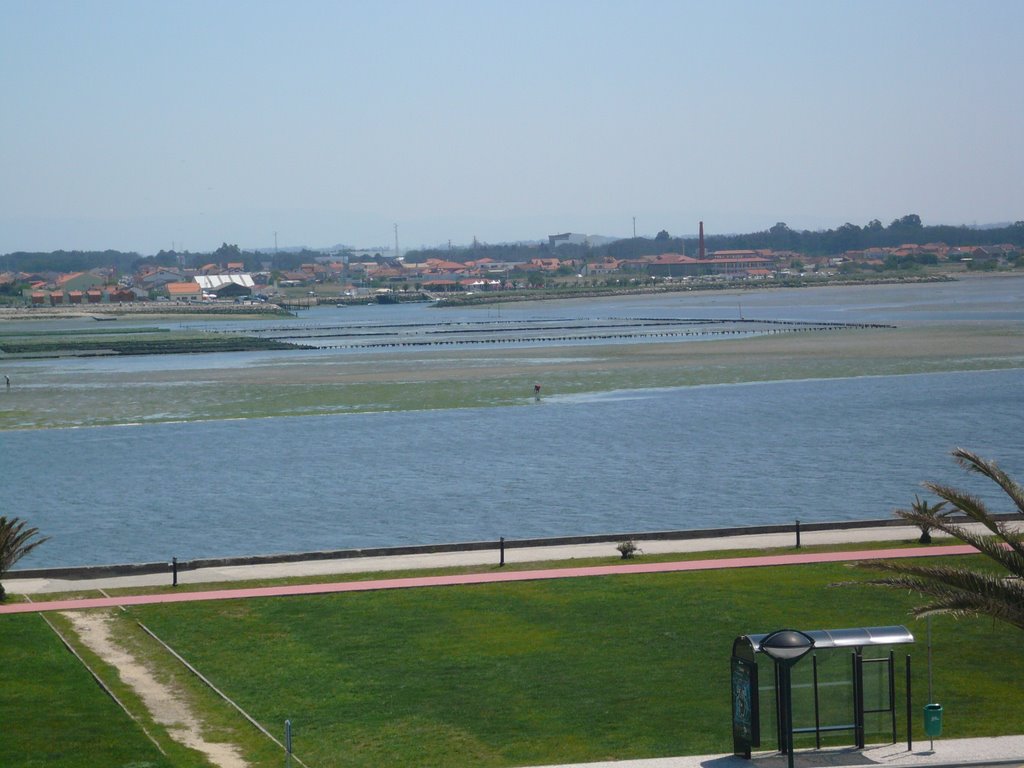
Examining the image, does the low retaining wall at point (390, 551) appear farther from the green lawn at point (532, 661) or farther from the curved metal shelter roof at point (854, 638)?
the curved metal shelter roof at point (854, 638)

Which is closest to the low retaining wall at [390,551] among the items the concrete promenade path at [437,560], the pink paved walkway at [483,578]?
the concrete promenade path at [437,560]

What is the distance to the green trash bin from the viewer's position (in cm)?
1549

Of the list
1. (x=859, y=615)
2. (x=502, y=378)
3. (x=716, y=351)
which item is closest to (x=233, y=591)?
(x=859, y=615)

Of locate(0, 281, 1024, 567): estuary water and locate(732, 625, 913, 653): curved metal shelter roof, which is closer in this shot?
locate(732, 625, 913, 653): curved metal shelter roof

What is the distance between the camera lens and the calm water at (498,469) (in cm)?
3691

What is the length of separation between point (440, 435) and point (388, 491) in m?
12.2

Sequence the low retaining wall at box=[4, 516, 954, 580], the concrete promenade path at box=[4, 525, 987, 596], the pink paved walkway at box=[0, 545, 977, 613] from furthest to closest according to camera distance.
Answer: the low retaining wall at box=[4, 516, 954, 580] → the concrete promenade path at box=[4, 525, 987, 596] → the pink paved walkway at box=[0, 545, 977, 613]

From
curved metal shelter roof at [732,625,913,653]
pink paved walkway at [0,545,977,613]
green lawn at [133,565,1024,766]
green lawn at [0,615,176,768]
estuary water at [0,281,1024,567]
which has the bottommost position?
estuary water at [0,281,1024,567]

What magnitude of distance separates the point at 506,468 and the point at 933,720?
103 ft

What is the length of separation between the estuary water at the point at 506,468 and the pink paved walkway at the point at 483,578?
8.57 m

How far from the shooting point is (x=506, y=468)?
4659 cm

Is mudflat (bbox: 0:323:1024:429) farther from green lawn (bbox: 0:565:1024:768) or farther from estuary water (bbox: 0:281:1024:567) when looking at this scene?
green lawn (bbox: 0:565:1024:768)

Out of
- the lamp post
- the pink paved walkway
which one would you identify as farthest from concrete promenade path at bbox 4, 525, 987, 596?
the lamp post

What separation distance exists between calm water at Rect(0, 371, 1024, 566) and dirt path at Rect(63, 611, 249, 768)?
433 inches
